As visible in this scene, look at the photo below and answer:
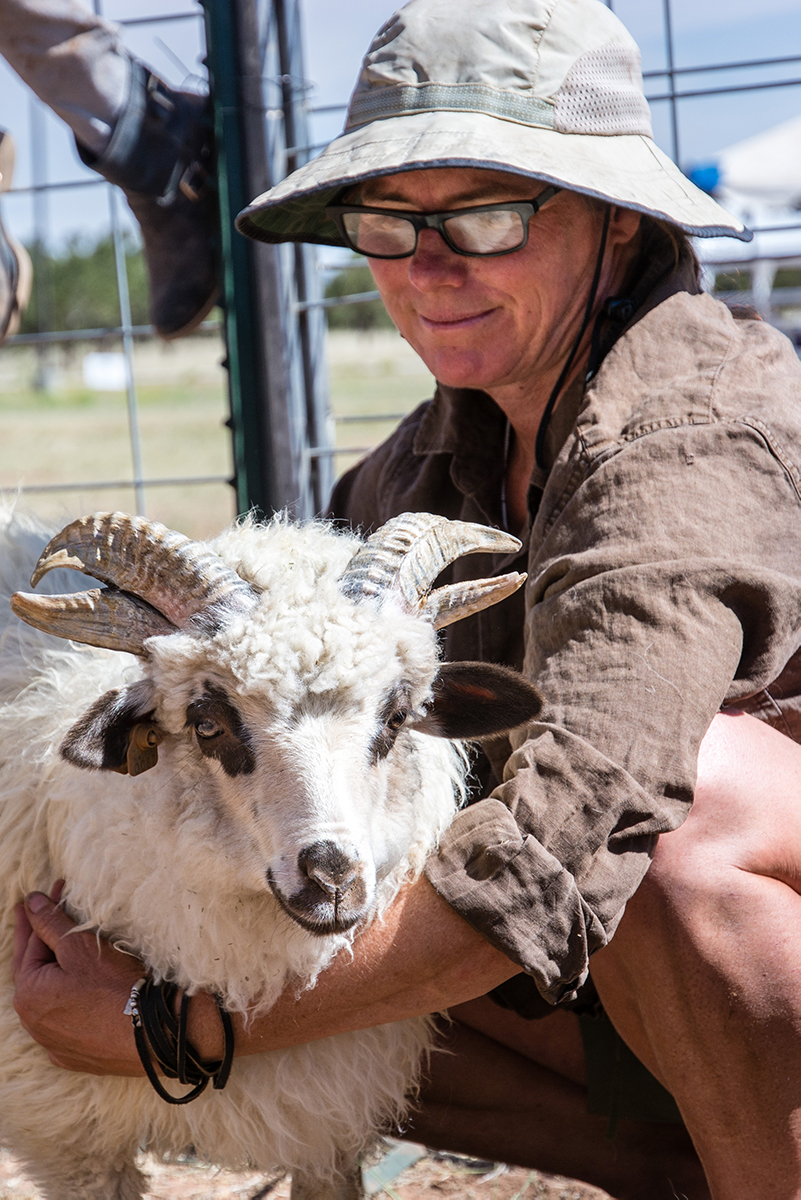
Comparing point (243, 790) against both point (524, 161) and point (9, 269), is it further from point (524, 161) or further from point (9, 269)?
point (9, 269)

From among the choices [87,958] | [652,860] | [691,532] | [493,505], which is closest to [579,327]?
[493,505]

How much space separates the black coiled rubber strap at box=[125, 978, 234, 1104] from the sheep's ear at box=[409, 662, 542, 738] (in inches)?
28.3

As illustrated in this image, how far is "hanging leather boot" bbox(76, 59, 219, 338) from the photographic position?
3.77 metres

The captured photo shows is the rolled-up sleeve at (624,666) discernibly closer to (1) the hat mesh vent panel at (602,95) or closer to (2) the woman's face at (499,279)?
(2) the woman's face at (499,279)

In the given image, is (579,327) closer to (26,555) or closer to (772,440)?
(772,440)

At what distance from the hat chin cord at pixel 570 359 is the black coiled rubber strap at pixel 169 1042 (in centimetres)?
133

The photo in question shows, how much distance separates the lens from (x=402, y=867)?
93.4 inches

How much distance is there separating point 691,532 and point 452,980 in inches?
35.8

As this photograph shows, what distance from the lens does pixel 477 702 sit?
2398 mm

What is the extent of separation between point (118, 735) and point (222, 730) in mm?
225

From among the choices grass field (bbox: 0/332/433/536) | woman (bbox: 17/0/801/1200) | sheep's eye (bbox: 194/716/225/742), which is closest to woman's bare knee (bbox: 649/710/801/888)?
woman (bbox: 17/0/801/1200)

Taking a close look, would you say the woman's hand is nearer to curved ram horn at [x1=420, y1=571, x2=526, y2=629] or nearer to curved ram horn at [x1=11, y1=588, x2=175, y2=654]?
curved ram horn at [x1=11, y1=588, x2=175, y2=654]

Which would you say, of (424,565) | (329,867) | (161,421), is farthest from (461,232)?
(161,421)

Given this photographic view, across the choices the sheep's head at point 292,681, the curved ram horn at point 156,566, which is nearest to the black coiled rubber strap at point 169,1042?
the sheep's head at point 292,681
